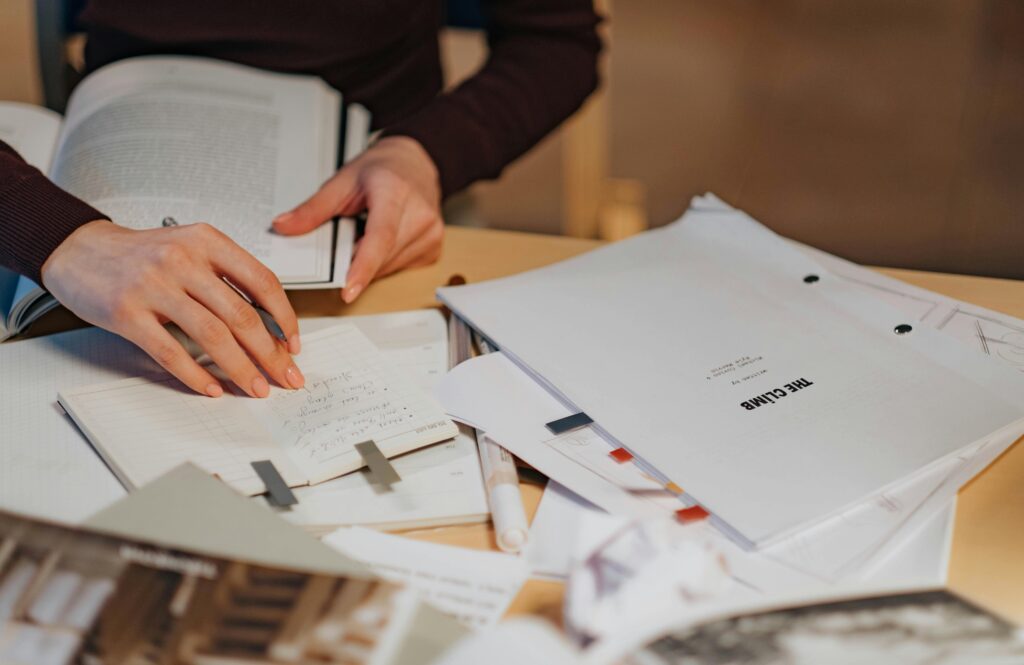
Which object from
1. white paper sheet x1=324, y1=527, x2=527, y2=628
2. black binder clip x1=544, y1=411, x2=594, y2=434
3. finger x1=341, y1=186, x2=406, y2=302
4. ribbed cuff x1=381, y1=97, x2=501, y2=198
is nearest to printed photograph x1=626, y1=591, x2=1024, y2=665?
white paper sheet x1=324, y1=527, x2=527, y2=628

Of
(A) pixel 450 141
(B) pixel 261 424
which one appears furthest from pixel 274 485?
(A) pixel 450 141

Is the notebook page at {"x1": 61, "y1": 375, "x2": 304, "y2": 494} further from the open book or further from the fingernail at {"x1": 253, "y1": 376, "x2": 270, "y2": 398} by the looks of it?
the open book

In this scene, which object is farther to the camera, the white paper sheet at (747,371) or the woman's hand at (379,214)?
the woman's hand at (379,214)

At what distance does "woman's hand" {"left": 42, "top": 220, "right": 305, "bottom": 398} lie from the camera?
64 cm

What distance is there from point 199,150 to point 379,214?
0.19 m

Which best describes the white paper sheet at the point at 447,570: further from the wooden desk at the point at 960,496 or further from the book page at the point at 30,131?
the book page at the point at 30,131

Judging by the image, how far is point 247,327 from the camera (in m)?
0.65

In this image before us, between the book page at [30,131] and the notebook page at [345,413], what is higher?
the book page at [30,131]

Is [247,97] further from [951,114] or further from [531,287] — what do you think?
[951,114]

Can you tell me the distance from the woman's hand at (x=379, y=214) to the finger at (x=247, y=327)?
12 cm

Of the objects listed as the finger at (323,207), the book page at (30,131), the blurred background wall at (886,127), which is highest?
the book page at (30,131)

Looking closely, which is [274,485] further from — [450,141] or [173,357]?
[450,141]

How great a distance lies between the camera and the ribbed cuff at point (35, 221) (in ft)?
2.30

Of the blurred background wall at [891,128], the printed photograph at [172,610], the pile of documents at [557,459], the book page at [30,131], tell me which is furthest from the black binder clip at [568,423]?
the blurred background wall at [891,128]
